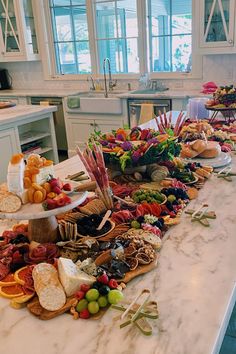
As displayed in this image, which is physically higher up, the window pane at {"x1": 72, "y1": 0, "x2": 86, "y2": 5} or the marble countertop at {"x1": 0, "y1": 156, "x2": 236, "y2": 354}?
the window pane at {"x1": 72, "y1": 0, "x2": 86, "y2": 5}

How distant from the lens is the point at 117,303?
2.98 feet

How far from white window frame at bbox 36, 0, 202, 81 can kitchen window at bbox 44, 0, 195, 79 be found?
0.01 m

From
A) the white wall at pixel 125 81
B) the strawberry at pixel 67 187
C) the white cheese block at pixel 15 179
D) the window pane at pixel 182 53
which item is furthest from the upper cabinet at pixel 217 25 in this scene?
the white cheese block at pixel 15 179

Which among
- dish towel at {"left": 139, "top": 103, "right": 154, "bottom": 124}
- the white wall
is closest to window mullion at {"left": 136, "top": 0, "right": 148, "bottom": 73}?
the white wall

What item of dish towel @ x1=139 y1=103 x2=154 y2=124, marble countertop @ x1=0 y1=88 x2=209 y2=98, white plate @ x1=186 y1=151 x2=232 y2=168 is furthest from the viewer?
marble countertop @ x1=0 y1=88 x2=209 y2=98

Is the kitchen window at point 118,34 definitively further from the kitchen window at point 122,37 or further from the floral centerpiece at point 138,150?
the floral centerpiece at point 138,150

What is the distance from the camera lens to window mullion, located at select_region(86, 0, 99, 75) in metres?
4.76

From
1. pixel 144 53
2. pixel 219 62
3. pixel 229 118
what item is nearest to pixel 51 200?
pixel 229 118

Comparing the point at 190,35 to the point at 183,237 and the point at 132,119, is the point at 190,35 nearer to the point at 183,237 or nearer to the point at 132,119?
the point at 132,119

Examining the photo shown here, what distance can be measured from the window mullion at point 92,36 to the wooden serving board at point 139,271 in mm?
4319

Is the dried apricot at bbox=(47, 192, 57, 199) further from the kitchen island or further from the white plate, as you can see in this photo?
the kitchen island

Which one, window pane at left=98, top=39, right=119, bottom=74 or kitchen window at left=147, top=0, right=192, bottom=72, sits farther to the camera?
window pane at left=98, top=39, right=119, bottom=74

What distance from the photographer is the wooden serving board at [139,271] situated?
0.99 meters

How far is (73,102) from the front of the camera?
14.7ft
